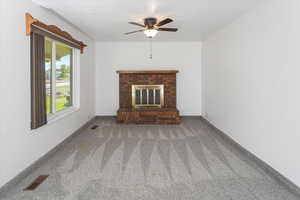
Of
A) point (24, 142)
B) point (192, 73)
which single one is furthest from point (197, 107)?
point (24, 142)

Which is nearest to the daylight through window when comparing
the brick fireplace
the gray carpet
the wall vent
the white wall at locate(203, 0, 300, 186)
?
the gray carpet

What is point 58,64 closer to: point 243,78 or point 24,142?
point 24,142

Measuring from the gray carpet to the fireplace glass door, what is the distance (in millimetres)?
A: 2216

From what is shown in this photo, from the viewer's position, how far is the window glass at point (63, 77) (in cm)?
435

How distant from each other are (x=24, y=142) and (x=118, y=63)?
4517 millimetres

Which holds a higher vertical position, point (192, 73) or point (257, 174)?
point (192, 73)

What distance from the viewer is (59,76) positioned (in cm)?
444

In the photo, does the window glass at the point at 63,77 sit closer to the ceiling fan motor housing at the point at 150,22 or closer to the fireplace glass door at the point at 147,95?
the ceiling fan motor housing at the point at 150,22

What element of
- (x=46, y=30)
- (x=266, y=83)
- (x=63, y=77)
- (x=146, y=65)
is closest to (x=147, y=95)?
(x=146, y=65)

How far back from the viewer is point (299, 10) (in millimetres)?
2396

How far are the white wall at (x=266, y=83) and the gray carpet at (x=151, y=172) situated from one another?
0.36 meters

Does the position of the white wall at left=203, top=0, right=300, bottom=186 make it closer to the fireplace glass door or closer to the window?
the fireplace glass door

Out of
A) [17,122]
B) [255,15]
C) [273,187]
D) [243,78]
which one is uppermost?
[255,15]

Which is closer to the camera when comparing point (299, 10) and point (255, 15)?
point (299, 10)
